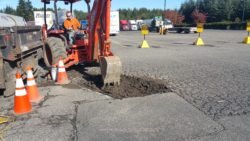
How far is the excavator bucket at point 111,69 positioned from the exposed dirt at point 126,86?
0.19 metres

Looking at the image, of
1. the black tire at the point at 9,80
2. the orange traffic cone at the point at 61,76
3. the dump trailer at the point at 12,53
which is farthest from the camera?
the orange traffic cone at the point at 61,76

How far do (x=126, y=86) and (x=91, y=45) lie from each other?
2164 millimetres

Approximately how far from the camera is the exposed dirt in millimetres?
6700

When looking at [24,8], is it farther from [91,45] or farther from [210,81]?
[210,81]

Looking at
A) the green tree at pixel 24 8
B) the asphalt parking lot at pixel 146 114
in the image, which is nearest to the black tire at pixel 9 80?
the asphalt parking lot at pixel 146 114

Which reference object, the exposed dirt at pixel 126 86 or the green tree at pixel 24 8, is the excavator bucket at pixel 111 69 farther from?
the green tree at pixel 24 8

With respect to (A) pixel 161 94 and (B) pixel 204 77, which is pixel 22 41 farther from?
(B) pixel 204 77

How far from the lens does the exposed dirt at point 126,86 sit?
670 centimetres

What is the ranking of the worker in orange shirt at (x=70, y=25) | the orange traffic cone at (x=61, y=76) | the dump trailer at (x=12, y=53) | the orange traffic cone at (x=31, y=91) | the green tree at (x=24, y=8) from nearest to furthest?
the orange traffic cone at (x=31, y=91) → the dump trailer at (x=12, y=53) → the orange traffic cone at (x=61, y=76) → the worker in orange shirt at (x=70, y=25) → the green tree at (x=24, y=8)

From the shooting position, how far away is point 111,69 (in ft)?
22.7

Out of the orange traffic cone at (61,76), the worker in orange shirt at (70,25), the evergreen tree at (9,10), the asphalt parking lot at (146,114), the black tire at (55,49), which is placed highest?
the evergreen tree at (9,10)

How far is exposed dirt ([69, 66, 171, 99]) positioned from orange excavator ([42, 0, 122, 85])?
11.5 inches

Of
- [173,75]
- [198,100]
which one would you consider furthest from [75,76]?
[198,100]

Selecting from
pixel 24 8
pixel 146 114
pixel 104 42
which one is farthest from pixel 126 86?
pixel 24 8
